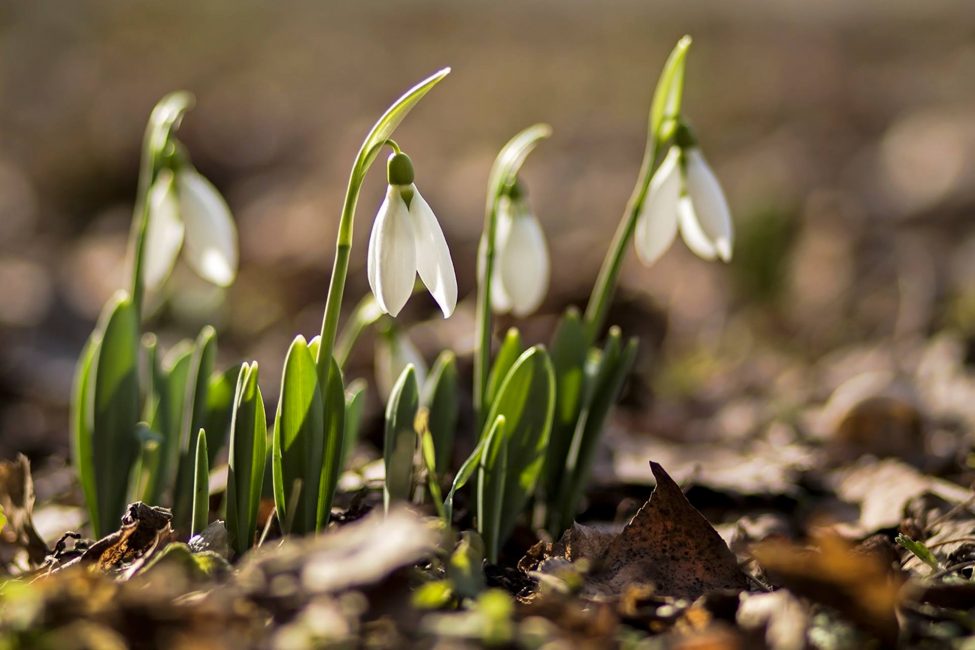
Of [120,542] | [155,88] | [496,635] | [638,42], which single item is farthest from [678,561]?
Result: [638,42]

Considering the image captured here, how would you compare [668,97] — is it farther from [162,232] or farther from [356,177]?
[162,232]

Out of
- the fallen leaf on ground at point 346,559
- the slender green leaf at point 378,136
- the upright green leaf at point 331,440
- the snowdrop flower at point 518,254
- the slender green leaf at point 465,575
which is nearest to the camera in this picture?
the fallen leaf on ground at point 346,559

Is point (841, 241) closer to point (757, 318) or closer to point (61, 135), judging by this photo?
point (757, 318)

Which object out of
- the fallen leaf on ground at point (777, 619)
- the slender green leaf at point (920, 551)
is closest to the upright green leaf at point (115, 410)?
the fallen leaf on ground at point (777, 619)

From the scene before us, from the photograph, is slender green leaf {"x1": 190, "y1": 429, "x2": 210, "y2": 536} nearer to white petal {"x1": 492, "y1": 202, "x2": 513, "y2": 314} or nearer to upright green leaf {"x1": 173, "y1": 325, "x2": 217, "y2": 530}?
upright green leaf {"x1": 173, "y1": 325, "x2": 217, "y2": 530}

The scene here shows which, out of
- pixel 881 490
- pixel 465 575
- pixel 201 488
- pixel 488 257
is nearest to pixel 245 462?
pixel 201 488

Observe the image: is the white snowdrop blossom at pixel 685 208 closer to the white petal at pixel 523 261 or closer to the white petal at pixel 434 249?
the white petal at pixel 523 261

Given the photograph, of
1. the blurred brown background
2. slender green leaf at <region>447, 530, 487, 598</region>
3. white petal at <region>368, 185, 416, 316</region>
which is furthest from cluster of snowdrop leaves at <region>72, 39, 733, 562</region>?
the blurred brown background
